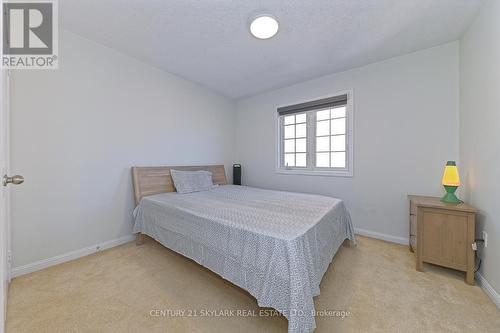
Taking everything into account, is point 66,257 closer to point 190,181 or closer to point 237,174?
point 190,181

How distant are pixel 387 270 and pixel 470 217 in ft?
2.78

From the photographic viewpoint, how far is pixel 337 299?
155cm

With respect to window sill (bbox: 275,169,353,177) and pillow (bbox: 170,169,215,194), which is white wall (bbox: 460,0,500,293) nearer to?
window sill (bbox: 275,169,353,177)

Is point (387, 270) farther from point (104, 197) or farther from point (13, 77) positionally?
point (13, 77)

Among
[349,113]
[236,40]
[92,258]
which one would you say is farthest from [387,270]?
[92,258]

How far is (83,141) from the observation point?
2.26 meters

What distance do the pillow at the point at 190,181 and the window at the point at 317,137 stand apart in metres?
1.38

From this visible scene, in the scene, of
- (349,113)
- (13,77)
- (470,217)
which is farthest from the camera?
(349,113)

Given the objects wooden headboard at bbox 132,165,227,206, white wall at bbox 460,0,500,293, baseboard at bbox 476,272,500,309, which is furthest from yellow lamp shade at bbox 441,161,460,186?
wooden headboard at bbox 132,165,227,206

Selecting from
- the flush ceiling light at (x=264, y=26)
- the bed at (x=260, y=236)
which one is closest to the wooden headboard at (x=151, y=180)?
the bed at (x=260, y=236)

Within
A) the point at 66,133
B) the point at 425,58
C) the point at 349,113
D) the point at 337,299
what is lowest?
the point at 337,299

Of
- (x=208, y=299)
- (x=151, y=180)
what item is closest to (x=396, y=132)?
(x=208, y=299)

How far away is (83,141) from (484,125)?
4.00 metres

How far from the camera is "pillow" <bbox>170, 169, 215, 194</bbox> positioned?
2.88 meters
